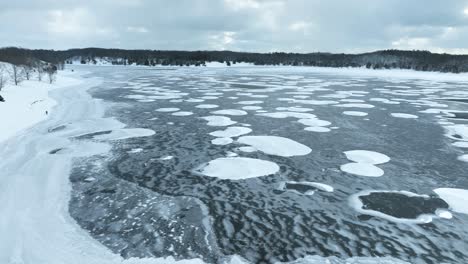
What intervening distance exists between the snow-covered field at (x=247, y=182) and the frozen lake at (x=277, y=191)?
3cm

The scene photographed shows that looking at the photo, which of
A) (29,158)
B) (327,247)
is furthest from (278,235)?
(29,158)

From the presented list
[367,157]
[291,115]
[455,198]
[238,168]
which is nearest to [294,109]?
[291,115]

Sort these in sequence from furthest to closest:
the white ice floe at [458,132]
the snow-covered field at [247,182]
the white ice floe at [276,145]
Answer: the white ice floe at [458,132]
the white ice floe at [276,145]
the snow-covered field at [247,182]

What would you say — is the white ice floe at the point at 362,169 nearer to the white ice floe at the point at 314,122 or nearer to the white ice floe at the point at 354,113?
the white ice floe at the point at 314,122

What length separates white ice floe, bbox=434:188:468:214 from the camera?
6.59 m

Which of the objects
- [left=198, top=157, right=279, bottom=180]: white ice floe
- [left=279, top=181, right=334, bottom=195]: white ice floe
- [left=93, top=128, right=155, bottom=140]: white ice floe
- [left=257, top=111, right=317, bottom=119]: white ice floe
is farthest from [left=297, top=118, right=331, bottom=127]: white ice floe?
[left=279, top=181, right=334, bottom=195]: white ice floe

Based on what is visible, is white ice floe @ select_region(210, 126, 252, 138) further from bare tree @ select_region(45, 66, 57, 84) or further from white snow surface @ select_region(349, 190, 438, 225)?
bare tree @ select_region(45, 66, 57, 84)

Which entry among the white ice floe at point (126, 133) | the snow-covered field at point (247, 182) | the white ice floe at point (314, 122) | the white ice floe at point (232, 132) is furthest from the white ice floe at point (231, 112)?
the white ice floe at point (126, 133)

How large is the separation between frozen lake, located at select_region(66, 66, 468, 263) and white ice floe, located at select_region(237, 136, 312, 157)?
6 cm

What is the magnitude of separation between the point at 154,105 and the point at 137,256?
14229mm

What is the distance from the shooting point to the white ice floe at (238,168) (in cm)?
817

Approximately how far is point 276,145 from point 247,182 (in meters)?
3.02

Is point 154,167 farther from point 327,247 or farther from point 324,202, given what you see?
point 327,247

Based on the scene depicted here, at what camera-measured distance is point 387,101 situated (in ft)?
70.0
